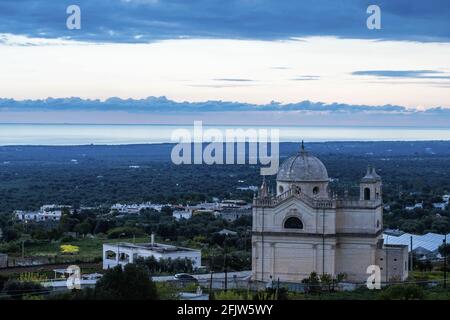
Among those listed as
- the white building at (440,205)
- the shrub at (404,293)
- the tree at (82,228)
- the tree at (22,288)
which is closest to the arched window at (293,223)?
the shrub at (404,293)

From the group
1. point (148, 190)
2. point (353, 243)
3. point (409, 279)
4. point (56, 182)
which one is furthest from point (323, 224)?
point (56, 182)

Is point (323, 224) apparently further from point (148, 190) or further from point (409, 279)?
point (148, 190)

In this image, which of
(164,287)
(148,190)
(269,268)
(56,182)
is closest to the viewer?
(164,287)

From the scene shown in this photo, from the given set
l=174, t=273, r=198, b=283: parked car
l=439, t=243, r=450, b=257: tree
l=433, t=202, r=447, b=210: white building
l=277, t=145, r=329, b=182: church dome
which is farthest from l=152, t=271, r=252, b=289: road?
l=433, t=202, r=447, b=210: white building

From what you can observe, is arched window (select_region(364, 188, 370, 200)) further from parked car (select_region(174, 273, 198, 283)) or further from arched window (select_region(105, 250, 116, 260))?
arched window (select_region(105, 250, 116, 260))

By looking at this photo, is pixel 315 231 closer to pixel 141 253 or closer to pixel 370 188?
pixel 370 188

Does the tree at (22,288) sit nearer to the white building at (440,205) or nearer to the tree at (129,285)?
the tree at (129,285)
